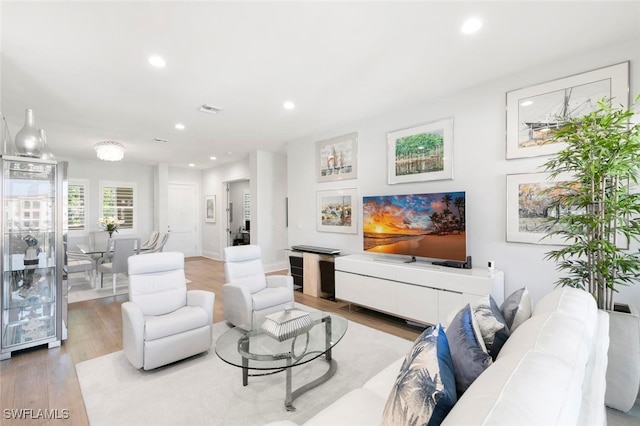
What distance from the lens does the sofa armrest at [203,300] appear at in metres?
2.83

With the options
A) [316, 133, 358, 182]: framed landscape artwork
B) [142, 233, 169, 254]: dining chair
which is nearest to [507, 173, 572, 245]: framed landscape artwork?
[316, 133, 358, 182]: framed landscape artwork

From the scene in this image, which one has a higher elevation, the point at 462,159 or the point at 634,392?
the point at 462,159

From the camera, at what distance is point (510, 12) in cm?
207

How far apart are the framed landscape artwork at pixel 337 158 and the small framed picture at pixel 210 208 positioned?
461 cm

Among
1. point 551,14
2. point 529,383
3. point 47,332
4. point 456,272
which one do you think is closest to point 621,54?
point 551,14

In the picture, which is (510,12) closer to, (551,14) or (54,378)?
(551,14)

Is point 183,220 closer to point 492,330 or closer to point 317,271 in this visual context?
point 317,271

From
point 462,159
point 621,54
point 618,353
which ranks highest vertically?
point 621,54

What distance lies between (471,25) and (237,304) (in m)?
3.35

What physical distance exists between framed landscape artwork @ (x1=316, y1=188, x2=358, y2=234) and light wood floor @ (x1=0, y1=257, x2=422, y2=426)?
1174 mm

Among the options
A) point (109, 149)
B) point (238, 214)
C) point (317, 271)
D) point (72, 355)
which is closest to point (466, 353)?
point (72, 355)

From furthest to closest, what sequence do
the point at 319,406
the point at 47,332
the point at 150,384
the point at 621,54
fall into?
the point at 47,332, the point at 621,54, the point at 150,384, the point at 319,406

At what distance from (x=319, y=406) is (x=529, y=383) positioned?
1.72 m

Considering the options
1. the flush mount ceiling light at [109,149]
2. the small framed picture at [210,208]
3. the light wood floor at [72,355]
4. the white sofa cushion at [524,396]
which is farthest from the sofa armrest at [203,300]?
the small framed picture at [210,208]
